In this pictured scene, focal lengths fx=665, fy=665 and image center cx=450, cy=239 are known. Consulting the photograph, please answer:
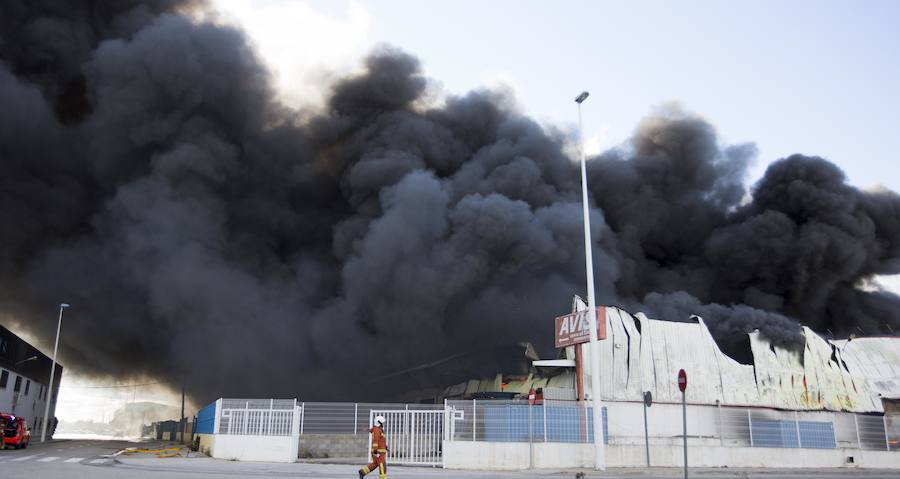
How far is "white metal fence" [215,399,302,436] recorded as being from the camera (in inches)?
630

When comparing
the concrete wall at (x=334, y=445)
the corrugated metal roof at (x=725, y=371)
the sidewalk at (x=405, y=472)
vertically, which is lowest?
the sidewalk at (x=405, y=472)

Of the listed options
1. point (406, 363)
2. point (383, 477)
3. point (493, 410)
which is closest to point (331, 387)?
point (406, 363)

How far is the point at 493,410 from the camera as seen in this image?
14.6 metres

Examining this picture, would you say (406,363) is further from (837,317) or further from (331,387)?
(837,317)

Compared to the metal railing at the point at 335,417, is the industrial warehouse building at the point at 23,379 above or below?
above

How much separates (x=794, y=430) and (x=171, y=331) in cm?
3070

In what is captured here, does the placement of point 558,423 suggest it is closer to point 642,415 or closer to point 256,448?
point 256,448

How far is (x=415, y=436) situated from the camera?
1520 cm

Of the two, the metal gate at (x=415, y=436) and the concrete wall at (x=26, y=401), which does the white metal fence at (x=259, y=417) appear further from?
the concrete wall at (x=26, y=401)

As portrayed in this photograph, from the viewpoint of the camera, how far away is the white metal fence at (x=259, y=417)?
15992mm

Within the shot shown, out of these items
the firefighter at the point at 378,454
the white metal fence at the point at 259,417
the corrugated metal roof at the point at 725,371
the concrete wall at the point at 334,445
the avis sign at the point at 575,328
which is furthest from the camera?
the corrugated metal roof at the point at 725,371

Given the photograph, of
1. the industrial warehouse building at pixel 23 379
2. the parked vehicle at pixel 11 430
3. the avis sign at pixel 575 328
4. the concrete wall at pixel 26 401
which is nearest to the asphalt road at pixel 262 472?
the avis sign at pixel 575 328

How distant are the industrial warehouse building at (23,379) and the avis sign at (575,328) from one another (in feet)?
94.1

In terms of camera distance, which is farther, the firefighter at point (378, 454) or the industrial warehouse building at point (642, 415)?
the industrial warehouse building at point (642, 415)
